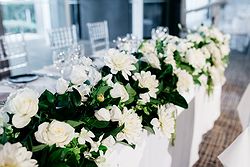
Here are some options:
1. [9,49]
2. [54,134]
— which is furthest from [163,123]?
[9,49]

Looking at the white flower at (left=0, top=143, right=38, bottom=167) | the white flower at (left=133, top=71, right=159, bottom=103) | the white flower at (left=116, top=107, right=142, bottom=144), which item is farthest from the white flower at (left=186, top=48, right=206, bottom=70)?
the white flower at (left=0, top=143, right=38, bottom=167)

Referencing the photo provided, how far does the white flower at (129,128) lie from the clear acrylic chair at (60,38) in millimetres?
2309

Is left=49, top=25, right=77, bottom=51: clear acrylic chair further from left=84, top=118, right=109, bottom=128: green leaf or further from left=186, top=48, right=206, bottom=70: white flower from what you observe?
left=84, top=118, right=109, bottom=128: green leaf

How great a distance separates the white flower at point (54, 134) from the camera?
0.71 m

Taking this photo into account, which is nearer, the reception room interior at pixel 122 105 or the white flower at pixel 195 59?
the reception room interior at pixel 122 105

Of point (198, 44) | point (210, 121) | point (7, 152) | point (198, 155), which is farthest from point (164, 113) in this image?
point (210, 121)

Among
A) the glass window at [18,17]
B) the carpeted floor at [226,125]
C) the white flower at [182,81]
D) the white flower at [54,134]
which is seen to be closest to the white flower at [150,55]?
the white flower at [182,81]

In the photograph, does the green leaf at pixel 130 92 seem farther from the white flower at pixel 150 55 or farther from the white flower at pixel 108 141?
the white flower at pixel 150 55

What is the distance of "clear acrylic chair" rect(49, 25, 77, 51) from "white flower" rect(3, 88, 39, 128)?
2446 millimetres

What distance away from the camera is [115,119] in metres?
0.90

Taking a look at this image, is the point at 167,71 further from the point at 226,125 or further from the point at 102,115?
the point at 226,125

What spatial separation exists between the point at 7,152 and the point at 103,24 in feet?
11.3

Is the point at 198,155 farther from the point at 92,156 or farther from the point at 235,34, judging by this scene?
the point at 235,34

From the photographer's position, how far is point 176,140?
1611 mm
